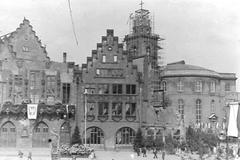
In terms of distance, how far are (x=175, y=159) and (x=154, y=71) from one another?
939 inches

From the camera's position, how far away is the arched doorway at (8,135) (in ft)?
243

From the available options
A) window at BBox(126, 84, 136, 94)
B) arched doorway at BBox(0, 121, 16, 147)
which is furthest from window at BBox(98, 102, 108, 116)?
arched doorway at BBox(0, 121, 16, 147)

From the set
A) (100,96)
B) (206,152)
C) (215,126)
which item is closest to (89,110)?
(100,96)

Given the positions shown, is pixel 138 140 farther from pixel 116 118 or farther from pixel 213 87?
pixel 213 87

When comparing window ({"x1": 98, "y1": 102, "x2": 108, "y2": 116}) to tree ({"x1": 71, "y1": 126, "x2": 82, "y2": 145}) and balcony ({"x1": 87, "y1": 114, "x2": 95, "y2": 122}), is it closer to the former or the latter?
balcony ({"x1": 87, "y1": 114, "x2": 95, "y2": 122})

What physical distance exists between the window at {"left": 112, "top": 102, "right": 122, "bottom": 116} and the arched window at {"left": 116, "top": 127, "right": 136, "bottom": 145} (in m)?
2.47

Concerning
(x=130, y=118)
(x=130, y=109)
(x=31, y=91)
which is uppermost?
(x=31, y=91)

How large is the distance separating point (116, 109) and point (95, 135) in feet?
16.6

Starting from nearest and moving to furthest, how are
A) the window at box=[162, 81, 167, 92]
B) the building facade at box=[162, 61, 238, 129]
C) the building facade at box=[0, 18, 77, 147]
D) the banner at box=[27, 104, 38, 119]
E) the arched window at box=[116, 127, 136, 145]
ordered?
1. the banner at box=[27, 104, 38, 119]
2. the building facade at box=[0, 18, 77, 147]
3. the arched window at box=[116, 127, 136, 145]
4. the building facade at box=[162, 61, 238, 129]
5. the window at box=[162, 81, 167, 92]

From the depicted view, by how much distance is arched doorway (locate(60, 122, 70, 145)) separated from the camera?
76188mm

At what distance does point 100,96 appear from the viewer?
247ft

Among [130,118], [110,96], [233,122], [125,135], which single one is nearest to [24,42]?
[110,96]

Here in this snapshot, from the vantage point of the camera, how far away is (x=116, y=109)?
75.8 metres

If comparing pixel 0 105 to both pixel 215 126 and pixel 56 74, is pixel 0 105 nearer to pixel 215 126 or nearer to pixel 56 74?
pixel 56 74
